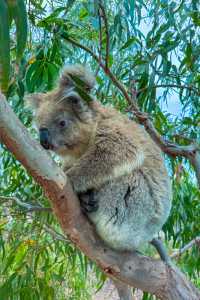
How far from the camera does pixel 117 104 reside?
7.57ft

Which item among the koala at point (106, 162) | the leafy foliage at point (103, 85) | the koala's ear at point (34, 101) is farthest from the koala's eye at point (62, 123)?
the leafy foliage at point (103, 85)

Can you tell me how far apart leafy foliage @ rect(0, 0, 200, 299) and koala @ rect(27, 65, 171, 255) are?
0.23 m

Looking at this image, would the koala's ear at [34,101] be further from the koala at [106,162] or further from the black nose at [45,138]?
the black nose at [45,138]

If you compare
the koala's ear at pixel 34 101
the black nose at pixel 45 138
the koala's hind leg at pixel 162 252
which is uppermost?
the koala's ear at pixel 34 101

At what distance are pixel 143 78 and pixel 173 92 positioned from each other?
0.49 meters

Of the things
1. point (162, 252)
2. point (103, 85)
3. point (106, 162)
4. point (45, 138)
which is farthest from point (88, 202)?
point (103, 85)

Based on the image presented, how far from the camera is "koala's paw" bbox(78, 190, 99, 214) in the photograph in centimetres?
147

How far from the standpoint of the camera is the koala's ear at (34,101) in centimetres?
169

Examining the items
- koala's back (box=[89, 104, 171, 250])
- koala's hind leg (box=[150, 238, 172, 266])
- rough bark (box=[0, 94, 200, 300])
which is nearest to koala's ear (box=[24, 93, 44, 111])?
koala's back (box=[89, 104, 171, 250])

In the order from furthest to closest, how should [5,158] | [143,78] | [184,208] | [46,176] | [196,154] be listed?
1. [5,158]
2. [184,208]
3. [143,78]
4. [196,154]
5. [46,176]

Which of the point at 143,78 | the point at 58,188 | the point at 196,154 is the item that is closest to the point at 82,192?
the point at 58,188

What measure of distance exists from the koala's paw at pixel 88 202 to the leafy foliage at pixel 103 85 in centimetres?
40

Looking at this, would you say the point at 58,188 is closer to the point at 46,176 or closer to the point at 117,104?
the point at 46,176

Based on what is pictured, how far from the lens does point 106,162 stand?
4.89ft
